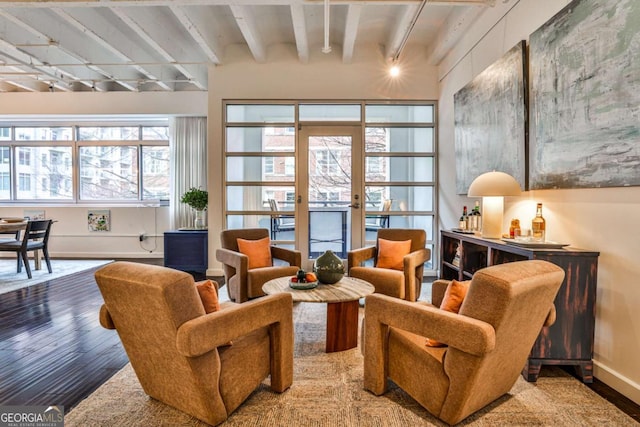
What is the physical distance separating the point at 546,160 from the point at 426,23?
9.23 ft

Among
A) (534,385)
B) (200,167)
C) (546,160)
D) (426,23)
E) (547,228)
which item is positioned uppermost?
(426,23)

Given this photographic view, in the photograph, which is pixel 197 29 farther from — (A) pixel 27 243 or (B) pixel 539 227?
(B) pixel 539 227

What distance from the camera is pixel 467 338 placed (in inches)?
58.9

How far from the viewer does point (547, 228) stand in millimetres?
2592

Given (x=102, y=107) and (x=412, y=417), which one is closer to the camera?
(x=412, y=417)

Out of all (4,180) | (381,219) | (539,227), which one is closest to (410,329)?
(539,227)

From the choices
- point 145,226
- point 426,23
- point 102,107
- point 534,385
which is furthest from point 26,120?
point 534,385

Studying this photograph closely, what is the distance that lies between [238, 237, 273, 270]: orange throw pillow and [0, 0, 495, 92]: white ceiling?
2503 mm

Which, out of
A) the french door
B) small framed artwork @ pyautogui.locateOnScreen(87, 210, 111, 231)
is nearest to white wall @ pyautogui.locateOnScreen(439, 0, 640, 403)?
the french door

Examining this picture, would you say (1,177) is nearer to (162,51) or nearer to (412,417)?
(162,51)

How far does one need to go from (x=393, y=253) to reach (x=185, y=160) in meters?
4.54

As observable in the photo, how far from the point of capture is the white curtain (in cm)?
630

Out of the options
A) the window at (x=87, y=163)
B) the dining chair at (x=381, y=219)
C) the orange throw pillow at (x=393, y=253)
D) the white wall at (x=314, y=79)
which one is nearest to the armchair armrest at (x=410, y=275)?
the orange throw pillow at (x=393, y=253)

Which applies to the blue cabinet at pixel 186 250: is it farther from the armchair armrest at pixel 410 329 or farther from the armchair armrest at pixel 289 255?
the armchair armrest at pixel 410 329
